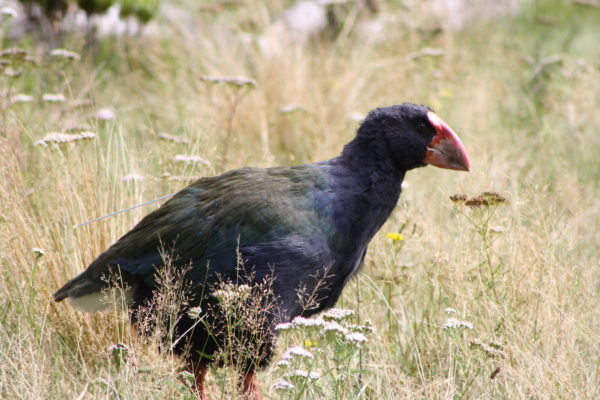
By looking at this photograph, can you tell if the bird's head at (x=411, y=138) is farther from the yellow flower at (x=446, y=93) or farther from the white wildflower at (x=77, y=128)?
the yellow flower at (x=446, y=93)

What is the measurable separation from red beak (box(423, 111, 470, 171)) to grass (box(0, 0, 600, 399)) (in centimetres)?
22

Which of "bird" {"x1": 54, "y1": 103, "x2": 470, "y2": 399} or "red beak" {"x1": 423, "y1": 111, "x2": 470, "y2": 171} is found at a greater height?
"red beak" {"x1": 423, "y1": 111, "x2": 470, "y2": 171}

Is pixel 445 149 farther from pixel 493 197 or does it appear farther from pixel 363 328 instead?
pixel 363 328

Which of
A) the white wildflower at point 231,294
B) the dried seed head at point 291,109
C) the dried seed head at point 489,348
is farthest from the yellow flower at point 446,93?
the white wildflower at point 231,294

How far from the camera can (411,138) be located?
3242 mm

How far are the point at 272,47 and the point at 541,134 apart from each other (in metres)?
1.89

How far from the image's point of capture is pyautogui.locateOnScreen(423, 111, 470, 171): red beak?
3.27 metres

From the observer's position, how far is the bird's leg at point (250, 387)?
10.0 ft

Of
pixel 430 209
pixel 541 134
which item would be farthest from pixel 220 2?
pixel 430 209

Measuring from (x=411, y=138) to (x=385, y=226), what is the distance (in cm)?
98

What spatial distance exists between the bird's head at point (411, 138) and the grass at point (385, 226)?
0.86 feet

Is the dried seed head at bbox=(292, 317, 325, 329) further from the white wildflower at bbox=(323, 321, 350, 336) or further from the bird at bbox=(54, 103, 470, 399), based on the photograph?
the bird at bbox=(54, 103, 470, 399)

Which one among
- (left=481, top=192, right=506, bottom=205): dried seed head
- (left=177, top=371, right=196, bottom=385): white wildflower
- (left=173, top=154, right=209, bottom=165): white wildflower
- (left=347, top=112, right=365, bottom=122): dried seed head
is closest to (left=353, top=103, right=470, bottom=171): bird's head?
(left=481, top=192, right=506, bottom=205): dried seed head

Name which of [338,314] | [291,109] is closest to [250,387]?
[338,314]
